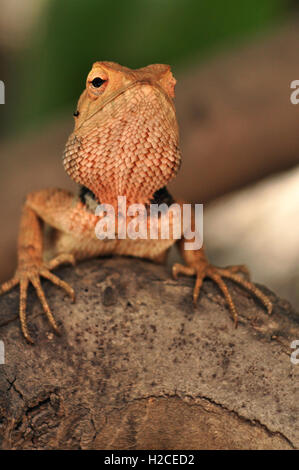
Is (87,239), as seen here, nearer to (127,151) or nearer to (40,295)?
(40,295)

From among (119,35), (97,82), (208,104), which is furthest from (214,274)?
(119,35)

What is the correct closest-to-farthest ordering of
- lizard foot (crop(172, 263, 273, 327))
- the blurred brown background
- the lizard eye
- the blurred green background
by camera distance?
the lizard eye
lizard foot (crop(172, 263, 273, 327))
the blurred brown background
the blurred green background

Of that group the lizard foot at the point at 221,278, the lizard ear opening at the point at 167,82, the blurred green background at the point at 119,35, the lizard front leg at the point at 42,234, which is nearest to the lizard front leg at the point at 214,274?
the lizard foot at the point at 221,278

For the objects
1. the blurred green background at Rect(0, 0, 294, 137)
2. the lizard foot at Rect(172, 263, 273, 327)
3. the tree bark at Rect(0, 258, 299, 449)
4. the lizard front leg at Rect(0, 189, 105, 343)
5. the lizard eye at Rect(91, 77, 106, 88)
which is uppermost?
the blurred green background at Rect(0, 0, 294, 137)

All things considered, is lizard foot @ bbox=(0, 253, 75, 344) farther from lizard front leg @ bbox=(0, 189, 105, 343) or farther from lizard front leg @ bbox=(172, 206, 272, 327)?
lizard front leg @ bbox=(172, 206, 272, 327)

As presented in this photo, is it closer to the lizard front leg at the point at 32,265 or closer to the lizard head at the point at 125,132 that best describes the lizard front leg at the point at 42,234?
the lizard front leg at the point at 32,265

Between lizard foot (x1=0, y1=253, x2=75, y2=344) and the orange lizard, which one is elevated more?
the orange lizard

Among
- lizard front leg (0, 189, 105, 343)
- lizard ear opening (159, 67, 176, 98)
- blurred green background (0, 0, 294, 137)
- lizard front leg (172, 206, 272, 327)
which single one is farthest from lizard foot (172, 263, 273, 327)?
blurred green background (0, 0, 294, 137)

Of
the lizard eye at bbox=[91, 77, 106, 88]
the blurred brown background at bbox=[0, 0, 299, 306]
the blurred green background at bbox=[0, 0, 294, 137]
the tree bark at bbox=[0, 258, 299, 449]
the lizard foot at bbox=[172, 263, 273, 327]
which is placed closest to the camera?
the tree bark at bbox=[0, 258, 299, 449]

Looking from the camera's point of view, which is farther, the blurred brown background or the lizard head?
the blurred brown background
